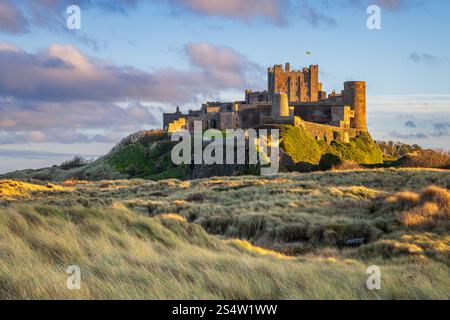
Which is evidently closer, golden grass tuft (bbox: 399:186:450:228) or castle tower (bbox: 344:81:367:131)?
golden grass tuft (bbox: 399:186:450:228)

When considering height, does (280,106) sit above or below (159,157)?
above

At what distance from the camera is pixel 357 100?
295ft

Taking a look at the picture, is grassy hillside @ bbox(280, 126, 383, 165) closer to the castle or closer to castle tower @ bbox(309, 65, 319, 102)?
the castle

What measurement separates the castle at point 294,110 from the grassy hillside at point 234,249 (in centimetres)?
4529

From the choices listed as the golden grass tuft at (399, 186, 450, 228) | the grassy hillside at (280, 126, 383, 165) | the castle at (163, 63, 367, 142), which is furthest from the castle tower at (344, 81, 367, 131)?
the golden grass tuft at (399, 186, 450, 228)

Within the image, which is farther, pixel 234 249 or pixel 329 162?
pixel 329 162

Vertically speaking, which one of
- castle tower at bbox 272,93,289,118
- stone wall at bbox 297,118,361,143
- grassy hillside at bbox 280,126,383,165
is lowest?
grassy hillside at bbox 280,126,383,165

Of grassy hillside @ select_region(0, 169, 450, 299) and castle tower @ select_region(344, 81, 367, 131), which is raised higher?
castle tower @ select_region(344, 81, 367, 131)

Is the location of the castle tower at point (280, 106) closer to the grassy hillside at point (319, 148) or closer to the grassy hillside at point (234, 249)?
the grassy hillside at point (319, 148)

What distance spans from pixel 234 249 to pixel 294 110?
2925 inches

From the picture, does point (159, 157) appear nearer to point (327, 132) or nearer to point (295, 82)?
point (327, 132)

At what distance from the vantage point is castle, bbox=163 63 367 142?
77.1 meters

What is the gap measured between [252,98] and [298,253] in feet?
286

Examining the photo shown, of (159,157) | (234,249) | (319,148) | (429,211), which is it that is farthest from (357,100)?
(234,249)
